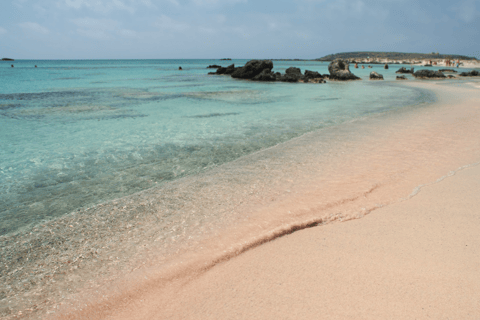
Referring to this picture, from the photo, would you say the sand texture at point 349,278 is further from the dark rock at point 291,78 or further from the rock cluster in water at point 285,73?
the rock cluster in water at point 285,73

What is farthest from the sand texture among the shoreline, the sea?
the sea

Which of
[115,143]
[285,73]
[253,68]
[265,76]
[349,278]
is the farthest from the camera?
[253,68]

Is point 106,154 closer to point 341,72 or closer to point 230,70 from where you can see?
point 341,72

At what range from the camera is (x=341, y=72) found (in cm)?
3481

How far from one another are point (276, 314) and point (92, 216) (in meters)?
2.61

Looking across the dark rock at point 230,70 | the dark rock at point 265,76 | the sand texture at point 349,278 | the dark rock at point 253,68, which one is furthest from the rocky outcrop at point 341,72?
the sand texture at point 349,278

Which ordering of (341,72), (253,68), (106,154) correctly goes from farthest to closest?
1. (253,68)
2. (341,72)
3. (106,154)

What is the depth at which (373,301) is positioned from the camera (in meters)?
2.08

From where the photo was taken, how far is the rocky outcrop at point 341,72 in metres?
34.4

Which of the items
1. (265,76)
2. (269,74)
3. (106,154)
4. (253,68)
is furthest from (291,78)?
(106,154)

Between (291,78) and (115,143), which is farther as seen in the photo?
(291,78)

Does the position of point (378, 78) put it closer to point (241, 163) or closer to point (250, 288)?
point (241, 163)

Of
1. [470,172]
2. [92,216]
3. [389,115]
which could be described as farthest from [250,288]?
[389,115]

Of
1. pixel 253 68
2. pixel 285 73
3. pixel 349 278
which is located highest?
pixel 253 68
